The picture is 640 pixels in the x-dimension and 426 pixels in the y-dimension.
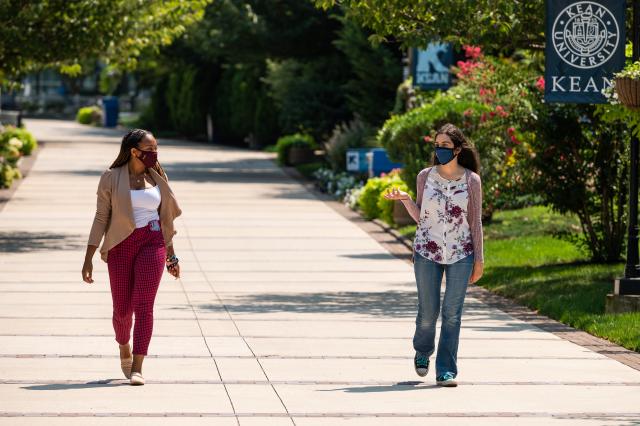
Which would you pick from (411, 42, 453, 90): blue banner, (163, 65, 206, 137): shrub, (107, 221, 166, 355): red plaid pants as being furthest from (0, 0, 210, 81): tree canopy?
(163, 65, 206, 137): shrub

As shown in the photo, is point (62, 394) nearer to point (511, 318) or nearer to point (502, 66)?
point (511, 318)

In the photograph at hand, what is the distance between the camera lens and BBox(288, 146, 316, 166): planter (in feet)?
130

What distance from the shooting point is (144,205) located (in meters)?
9.97

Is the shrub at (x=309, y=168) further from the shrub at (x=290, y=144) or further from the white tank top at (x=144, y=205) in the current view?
the white tank top at (x=144, y=205)

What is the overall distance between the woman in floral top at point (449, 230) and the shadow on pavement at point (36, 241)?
10.6 metres

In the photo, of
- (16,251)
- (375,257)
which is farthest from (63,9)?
(375,257)

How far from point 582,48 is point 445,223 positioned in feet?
18.4

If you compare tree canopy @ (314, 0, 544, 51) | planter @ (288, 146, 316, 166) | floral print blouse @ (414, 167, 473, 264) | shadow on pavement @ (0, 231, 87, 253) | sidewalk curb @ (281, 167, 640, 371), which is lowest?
Result: shadow on pavement @ (0, 231, 87, 253)

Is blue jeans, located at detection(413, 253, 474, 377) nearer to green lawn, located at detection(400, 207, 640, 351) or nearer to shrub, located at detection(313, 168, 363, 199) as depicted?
green lawn, located at detection(400, 207, 640, 351)

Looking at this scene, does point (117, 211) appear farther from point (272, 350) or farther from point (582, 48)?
point (582, 48)

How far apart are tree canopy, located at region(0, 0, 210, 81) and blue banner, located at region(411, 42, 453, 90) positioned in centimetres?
418

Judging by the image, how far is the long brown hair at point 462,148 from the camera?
990 centimetres

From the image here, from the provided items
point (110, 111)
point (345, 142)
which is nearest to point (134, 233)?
point (345, 142)

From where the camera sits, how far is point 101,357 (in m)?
11.1
